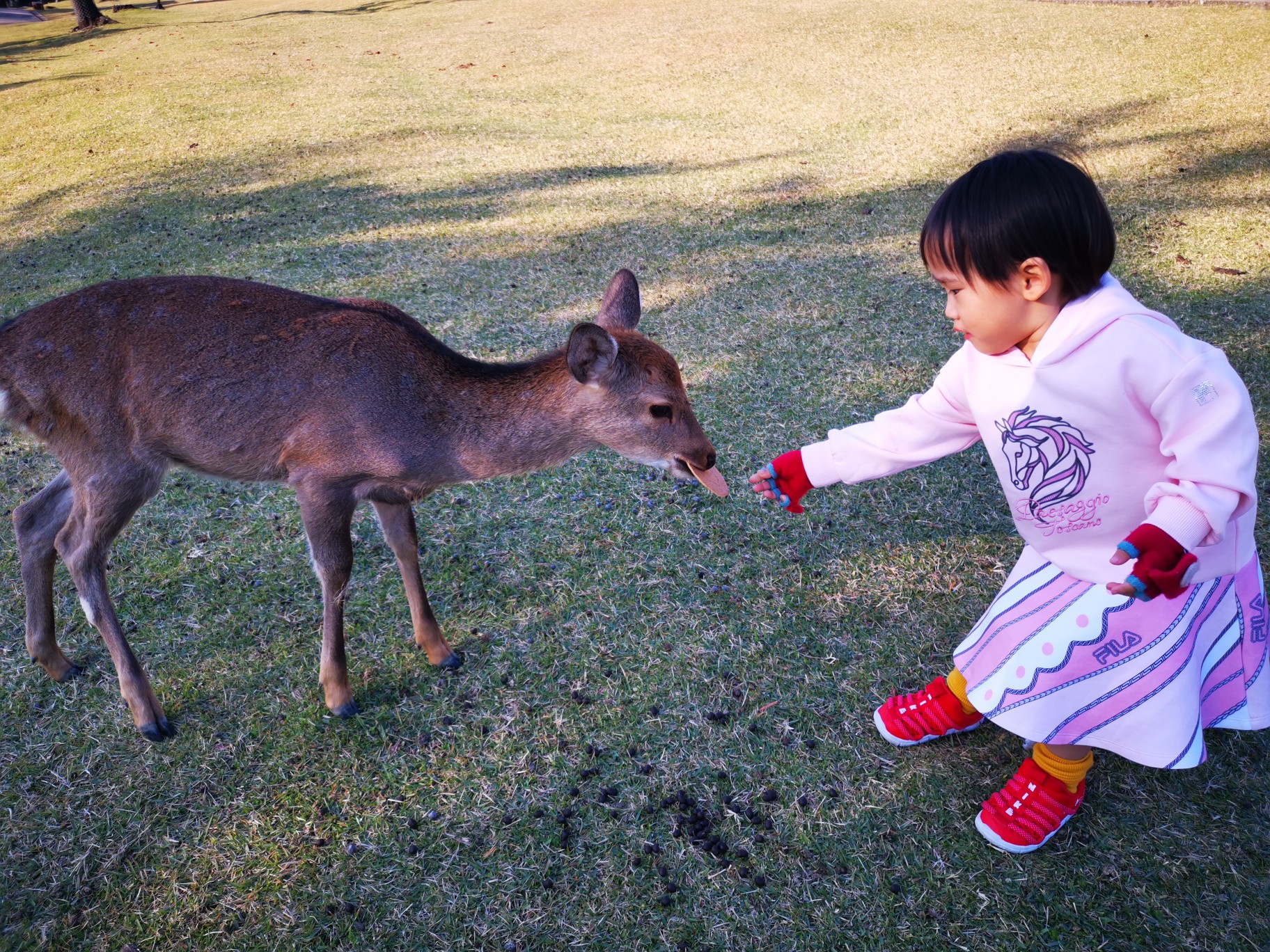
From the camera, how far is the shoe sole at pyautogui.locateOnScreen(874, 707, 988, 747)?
10.1 ft

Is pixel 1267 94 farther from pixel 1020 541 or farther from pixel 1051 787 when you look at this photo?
pixel 1051 787

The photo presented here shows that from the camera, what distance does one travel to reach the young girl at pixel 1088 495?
2188 mm

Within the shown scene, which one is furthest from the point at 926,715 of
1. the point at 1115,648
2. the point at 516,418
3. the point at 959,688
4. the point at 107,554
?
the point at 107,554

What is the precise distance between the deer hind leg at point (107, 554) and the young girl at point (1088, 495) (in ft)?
9.12

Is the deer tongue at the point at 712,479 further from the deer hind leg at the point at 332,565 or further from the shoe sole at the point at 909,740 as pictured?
the deer hind leg at the point at 332,565

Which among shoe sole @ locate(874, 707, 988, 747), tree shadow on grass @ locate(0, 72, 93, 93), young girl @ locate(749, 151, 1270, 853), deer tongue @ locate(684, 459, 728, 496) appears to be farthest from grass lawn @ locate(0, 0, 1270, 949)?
tree shadow on grass @ locate(0, 72, 93, 93)

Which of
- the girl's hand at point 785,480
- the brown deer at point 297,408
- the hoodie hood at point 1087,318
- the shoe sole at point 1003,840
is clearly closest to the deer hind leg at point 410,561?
the brown deer at point 297,408

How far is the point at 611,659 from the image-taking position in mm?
3541

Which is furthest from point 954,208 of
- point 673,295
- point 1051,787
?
point 673,295

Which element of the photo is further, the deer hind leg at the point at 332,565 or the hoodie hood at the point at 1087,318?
the deer hind leg at the point at 332,565

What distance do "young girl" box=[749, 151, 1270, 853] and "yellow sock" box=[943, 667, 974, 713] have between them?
8.4 inches

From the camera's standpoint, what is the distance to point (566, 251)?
7539 millimetres

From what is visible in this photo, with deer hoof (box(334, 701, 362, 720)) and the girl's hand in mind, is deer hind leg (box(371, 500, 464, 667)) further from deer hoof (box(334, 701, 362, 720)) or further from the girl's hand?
the girl's hand

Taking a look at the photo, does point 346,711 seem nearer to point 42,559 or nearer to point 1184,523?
point 42,559
